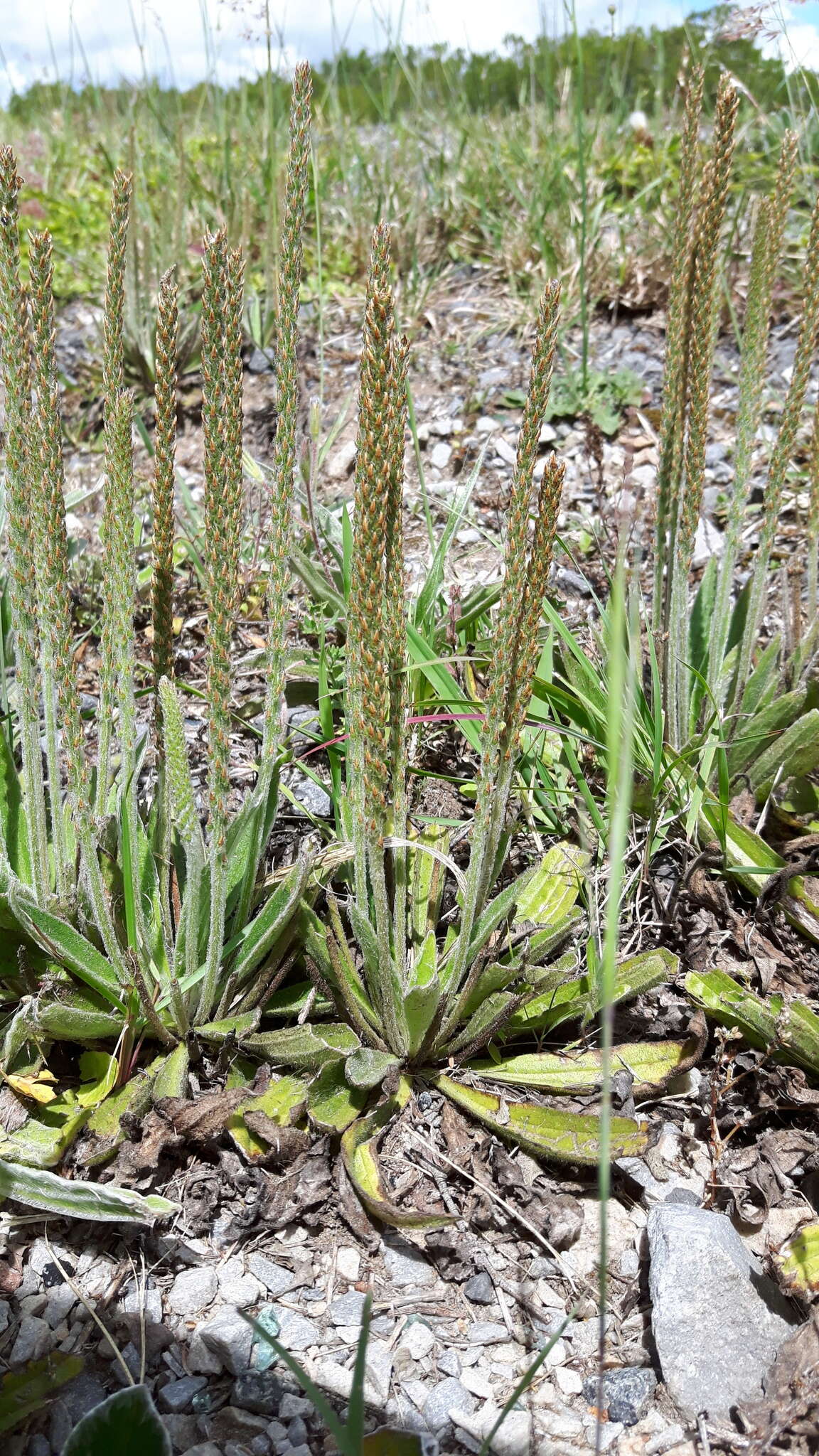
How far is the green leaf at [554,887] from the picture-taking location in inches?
95.3

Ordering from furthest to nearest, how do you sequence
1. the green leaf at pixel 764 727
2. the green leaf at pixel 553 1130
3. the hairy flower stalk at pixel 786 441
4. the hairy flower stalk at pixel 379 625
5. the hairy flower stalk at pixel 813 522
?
the hairy flower stalk at pixel 813 522
the green leaf at pixel 764 727
the hairy flower stalk at pixel 786 441
the green leaf at pixel 553 1130
the hairy flower stalk at pixel 379 625

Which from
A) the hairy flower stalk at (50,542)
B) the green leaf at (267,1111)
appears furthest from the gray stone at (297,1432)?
the hairy flower stalk at (50,542)

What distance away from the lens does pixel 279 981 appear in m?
2.22

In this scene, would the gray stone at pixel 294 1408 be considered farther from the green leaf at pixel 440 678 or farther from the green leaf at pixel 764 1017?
the green leaf at pixel 440 678

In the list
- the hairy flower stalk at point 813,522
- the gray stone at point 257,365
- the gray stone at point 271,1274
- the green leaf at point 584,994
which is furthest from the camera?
the gray stone at point 257,365

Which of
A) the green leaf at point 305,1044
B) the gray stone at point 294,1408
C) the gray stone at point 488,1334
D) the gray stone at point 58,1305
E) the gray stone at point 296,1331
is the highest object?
the green leaf at point 305,1044

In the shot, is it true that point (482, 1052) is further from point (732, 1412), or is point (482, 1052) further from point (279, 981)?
point (732, 1412)

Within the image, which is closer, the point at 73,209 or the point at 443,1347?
the point at 443,1347

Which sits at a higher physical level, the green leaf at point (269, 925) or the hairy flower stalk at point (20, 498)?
the hairy flower stalk at point (20, 498)

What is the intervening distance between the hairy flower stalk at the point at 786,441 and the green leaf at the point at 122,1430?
7.45 ft

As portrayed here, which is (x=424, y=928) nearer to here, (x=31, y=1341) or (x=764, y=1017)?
(x=764, y=1017)

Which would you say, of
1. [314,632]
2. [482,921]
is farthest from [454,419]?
[482,921]

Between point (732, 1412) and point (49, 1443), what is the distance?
3.64 feet

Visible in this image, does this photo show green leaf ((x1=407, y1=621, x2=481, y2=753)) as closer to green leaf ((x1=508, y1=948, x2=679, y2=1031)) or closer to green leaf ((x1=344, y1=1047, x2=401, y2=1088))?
green leaf ((x1=508, y1=948, x2=679, y2=1031))
